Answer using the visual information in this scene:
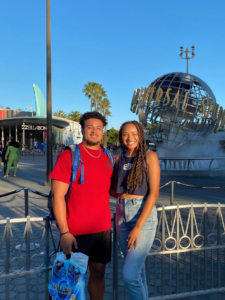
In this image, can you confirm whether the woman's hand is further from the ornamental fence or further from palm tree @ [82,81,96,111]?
palm tree @ [82,81,96,111]

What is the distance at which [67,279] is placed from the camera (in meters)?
1.92

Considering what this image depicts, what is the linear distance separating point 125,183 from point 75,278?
0.83 meters

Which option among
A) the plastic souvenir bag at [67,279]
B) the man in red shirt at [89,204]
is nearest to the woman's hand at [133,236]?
the man in red shirt at [89,204]

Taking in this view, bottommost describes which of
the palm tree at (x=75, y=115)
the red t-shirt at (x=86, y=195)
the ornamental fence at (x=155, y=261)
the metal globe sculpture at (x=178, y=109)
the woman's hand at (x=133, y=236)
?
the ornamental fence at (x=155, y=261)

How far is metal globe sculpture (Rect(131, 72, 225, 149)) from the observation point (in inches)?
547

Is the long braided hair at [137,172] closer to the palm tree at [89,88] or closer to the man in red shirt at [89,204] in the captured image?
the man in red shirt at [89,204]

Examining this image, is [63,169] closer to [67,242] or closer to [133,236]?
[67,242]

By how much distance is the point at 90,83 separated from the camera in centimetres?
4306

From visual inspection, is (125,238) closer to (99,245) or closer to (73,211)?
(99,245)

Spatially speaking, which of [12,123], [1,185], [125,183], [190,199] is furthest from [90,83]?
[125,183]

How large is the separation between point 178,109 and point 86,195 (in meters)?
12.5

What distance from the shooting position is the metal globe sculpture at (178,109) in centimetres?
1391

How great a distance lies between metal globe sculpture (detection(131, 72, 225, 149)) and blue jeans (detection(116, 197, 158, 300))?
11579 mm

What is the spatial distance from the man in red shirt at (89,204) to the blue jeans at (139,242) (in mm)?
132
